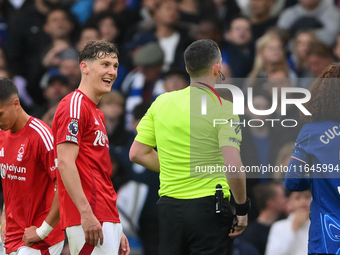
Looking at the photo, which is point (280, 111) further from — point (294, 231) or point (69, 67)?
point (69, 67)

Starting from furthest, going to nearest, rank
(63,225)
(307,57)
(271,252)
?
(307,57)
(271,252)
(63,225)

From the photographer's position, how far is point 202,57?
3.85m

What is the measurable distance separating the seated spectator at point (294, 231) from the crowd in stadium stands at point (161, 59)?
0.05 m

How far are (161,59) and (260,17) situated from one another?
1.65 meters

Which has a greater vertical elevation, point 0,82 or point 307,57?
point 307,57

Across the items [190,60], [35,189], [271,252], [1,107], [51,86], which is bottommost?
[271,252]

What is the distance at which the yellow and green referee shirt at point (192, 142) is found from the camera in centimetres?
374

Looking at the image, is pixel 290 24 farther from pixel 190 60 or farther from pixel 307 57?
pixel 190 60

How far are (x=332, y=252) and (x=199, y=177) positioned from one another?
1.05 meters

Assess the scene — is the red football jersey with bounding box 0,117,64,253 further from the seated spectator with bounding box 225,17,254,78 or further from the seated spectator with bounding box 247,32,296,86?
the seated spectator with bounding box 225,17,254,78

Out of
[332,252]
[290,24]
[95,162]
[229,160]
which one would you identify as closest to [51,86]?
[290,24]

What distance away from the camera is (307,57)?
730 centimetres

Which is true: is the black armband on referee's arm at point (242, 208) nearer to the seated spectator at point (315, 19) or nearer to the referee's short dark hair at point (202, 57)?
the referee's short dark hair at point (202, 57)

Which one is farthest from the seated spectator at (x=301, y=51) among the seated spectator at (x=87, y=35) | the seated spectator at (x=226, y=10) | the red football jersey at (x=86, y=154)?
the red football jersey at (x=86, y=154)
